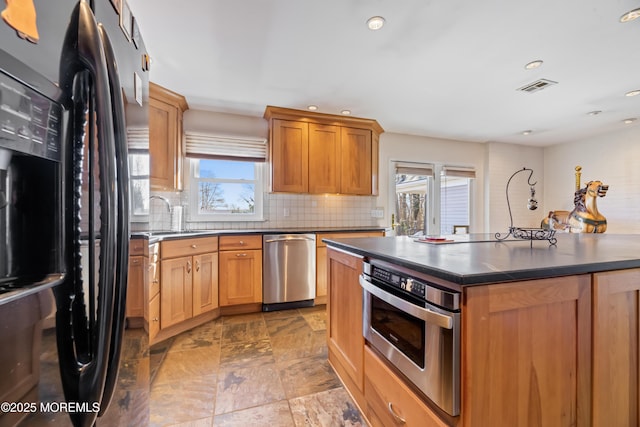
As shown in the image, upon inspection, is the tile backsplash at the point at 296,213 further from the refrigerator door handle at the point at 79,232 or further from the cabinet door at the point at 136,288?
the refrigerator door handle at the point at 79,232

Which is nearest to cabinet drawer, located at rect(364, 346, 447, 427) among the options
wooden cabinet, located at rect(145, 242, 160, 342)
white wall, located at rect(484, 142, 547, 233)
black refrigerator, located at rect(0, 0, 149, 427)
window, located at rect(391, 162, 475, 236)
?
black refrigerator, located at rect(0, 0, 149, 427)

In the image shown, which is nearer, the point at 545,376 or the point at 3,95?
the point at 3,95

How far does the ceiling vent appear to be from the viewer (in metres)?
2.67

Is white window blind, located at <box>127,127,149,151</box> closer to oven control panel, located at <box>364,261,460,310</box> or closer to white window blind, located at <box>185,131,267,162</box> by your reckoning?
oven control panel, located at <box>364,261,460,310</box>

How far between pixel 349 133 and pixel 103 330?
138 inches

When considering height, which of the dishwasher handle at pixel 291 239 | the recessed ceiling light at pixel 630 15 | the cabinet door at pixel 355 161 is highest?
the recessed ceiling light at pixel 630 15

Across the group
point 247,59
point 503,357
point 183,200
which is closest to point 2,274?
point 503,357

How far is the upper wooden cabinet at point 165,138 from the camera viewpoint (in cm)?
275

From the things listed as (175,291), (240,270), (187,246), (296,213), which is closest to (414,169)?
(296,213)

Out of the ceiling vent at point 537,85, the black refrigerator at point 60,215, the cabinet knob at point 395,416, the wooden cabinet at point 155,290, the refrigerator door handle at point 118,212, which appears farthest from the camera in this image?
the ceiling vent at point 537,85

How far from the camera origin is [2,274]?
1.26ft

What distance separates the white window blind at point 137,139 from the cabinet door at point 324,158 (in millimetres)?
2687

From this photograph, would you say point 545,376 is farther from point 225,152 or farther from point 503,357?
point 225,152

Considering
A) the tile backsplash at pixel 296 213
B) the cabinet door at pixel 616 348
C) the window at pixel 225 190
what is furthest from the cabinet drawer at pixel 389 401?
the window at pixel 225 190
